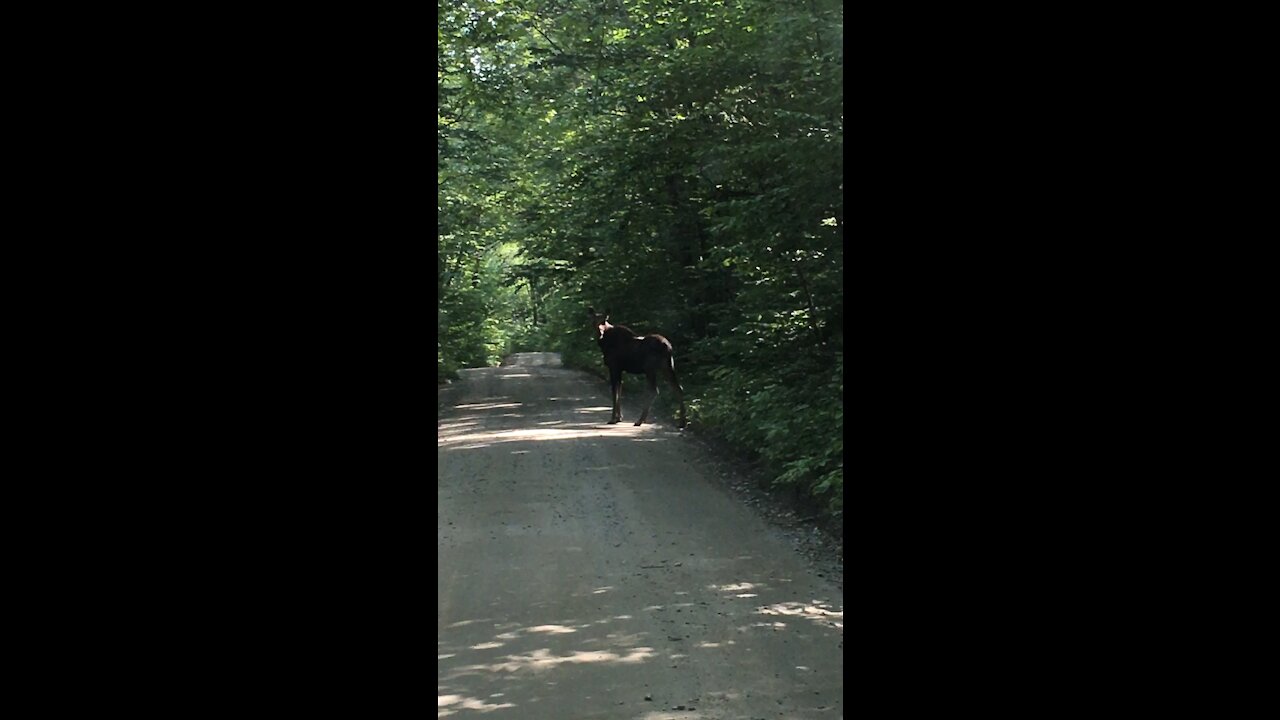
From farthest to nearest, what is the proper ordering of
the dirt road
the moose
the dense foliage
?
1. the moose
2. the dense foliage
3. the dirt road

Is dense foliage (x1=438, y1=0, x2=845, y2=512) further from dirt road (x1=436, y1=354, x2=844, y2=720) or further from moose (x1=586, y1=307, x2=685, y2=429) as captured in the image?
dirt road (x1=436, y1=354, x2=844, y2=720)

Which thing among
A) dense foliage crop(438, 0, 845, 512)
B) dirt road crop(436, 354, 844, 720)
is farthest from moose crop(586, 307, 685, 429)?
dirt road crop(436, 354, 844, 720)

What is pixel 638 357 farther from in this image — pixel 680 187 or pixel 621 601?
pixel 621 601

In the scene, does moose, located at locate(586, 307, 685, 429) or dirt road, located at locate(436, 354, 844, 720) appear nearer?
dirt road, located at locate(436, 354, 844, 720)

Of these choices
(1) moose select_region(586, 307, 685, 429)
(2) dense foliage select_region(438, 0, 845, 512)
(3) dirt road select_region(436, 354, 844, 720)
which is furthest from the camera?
(1) moose select_region(586, 307, 685, 429)

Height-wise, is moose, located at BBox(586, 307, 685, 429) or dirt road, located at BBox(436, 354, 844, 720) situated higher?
moose, located at BBox(586, 307, 685, 429)

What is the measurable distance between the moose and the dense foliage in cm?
56

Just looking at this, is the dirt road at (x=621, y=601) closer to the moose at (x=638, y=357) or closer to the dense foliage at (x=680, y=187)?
the dense foliage at (x=680, y=187)

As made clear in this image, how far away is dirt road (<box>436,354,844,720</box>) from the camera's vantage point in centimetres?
489

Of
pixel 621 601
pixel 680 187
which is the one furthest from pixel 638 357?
pixel 621 601

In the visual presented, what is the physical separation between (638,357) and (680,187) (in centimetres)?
245
